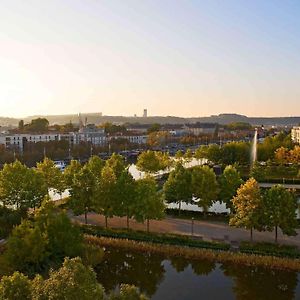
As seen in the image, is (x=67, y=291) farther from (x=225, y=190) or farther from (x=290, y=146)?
(x=290, y=146)

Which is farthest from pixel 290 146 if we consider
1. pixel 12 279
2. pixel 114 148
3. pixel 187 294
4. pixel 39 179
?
pixel 12 279

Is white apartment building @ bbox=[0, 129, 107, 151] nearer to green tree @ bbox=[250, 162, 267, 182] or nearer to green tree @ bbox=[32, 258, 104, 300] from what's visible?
green tree @ bbox=[250, 162, 267, 182]

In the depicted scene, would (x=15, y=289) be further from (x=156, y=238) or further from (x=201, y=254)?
(x=156, y=238)

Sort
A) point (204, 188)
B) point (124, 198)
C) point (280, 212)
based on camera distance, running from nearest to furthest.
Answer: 1. point (280, 212)
2. point (124, 198)
3. point (204, 188)

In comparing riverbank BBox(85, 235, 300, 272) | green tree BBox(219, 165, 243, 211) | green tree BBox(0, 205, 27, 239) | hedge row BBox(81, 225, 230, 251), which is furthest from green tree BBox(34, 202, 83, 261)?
green tree BBox(219, 165, 243, 211)

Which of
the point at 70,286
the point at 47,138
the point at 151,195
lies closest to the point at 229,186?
the point at 151,195

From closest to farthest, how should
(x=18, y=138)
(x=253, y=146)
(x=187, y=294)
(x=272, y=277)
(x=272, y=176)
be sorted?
1. (x=187, y=294)
2. (x=272, y=277)
3. (x=272, y=176)
4. (x=253, y=146)
5. (x=18, y=138)
